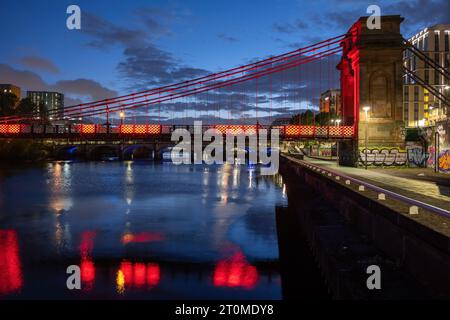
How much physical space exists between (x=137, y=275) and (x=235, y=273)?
4461 mm

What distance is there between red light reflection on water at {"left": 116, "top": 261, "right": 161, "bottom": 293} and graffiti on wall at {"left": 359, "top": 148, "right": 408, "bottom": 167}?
3647cm

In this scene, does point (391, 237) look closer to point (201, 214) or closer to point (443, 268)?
point (443, 268)

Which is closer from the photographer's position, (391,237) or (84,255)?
(391,237)

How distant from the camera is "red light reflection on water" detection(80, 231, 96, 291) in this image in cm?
1920

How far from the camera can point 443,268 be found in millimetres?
10328

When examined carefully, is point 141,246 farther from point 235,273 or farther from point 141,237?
point 235,273

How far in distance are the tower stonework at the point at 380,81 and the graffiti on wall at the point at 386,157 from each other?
63 centimetres

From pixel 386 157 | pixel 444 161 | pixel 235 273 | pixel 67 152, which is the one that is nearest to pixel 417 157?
pixel 386 157

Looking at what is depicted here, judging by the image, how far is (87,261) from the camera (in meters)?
22.8

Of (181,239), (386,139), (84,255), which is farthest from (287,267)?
(386,139)

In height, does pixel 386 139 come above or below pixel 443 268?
above

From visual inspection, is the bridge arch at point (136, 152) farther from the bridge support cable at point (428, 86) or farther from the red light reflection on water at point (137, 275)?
the red light reflection on water at point (137, 275)
